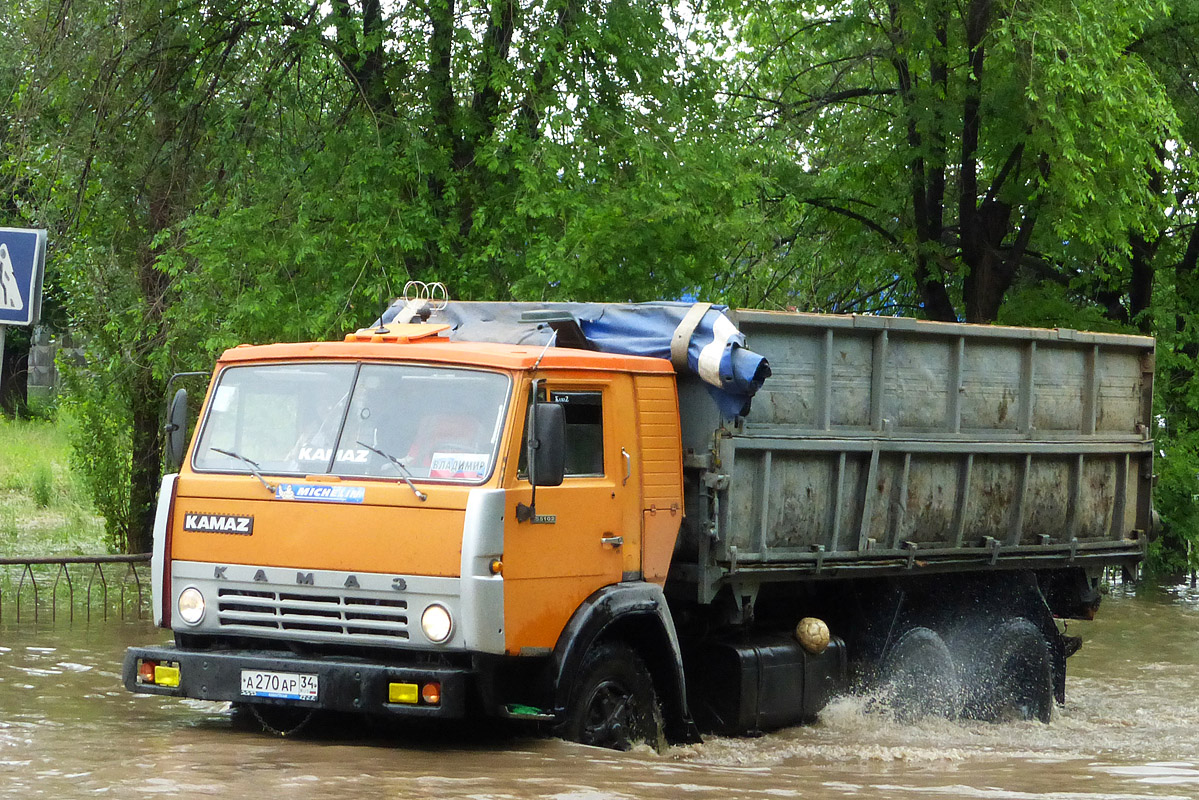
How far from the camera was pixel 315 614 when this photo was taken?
7652mm

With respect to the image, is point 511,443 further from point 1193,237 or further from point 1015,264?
point 1193,237

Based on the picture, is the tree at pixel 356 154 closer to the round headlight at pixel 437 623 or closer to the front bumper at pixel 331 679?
the front bumper at pixel 331 679

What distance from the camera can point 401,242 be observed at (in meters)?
14.6

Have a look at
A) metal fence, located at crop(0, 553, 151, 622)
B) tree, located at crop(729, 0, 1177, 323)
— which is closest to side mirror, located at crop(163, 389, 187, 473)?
metal fence, located at crop(0, 553, 151, 622)

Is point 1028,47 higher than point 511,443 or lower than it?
higher

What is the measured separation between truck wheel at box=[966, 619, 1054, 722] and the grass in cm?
1334

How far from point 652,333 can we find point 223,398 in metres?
2.44

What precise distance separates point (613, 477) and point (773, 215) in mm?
10118

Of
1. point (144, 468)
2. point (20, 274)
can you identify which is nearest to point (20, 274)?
point (20, 274)

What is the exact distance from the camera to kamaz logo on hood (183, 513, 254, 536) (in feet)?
25.6

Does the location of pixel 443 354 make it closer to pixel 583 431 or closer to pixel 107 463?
pixel 583 431

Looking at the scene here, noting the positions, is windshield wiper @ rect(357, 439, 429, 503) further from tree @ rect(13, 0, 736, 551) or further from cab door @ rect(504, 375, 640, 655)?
tree @ rect(13, 0, 736, 551)

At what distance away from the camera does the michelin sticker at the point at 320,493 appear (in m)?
7.57

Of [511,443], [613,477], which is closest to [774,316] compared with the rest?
[613,477]
